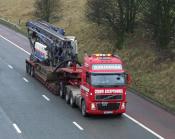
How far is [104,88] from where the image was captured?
2892cm

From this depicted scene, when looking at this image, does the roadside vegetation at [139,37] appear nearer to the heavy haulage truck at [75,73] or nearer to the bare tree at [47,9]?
the bare tree at [47,9]

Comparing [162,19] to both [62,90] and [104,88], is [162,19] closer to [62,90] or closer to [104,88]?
[62,90]

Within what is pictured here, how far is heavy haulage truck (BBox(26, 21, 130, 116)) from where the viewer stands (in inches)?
1144

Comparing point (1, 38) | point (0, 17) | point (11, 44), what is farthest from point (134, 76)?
point (0, 17)

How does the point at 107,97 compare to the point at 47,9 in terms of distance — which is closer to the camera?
the point at 107,97

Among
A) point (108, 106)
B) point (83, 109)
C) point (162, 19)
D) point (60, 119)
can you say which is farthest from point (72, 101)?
point (162, 19)

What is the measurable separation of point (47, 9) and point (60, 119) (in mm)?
38362

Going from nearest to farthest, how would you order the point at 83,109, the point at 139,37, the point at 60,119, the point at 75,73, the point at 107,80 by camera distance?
the point at 60,119 < the point at 107,80 < the point at 83,109 < the point at 75,73 < the point at 139,37

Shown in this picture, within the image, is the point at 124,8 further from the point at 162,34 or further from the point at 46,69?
the point at 46,69

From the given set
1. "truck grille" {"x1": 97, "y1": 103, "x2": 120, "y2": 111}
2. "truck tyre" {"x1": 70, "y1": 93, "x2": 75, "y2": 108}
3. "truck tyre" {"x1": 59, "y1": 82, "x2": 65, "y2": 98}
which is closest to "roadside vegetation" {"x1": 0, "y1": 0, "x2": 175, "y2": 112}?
"truck grille" {"x1": 97, "y1": 103, "x2": 120, "y2": 111}

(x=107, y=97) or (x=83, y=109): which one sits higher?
(x=107, y=97)

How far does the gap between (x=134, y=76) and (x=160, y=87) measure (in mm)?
3900

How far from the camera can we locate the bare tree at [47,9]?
216 ft

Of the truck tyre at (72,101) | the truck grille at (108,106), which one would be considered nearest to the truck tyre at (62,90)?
the truck tyre at (72,101)
